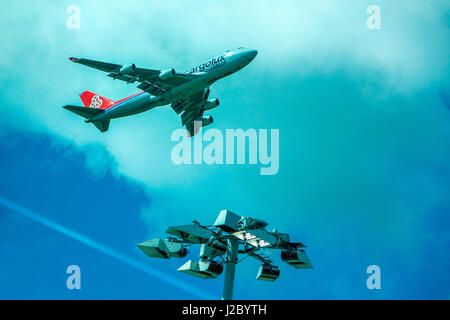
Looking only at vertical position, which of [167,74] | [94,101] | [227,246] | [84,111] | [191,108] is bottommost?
[227,246]

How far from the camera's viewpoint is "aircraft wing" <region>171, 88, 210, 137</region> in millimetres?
79000

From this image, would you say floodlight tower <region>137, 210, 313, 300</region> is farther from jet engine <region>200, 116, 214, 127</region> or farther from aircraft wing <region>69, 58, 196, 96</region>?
jet engine <region>200, 116, 214, 127</region>

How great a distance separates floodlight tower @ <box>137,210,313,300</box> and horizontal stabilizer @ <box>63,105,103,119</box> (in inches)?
1528

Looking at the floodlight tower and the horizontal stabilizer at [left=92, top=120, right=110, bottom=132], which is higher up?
the horizontal stabilizer at [left=92, top=120, right=110, bottom=132]

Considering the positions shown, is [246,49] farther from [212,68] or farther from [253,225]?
[253,225]

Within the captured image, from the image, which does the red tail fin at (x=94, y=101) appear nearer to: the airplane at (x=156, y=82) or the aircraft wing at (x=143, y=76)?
the airplane at (x=156, y=82)

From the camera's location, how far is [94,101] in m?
79.1

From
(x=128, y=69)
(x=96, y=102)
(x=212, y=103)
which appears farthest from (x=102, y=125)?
(x=212, y=103)

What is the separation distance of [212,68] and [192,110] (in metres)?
16.9

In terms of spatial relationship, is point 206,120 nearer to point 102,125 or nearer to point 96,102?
point 102,125

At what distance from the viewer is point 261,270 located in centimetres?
4206

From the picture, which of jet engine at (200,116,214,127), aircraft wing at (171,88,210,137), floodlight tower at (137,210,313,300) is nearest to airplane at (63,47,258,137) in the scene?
aircraft wing at (171,88,210,137)

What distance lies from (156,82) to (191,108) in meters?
13.6
